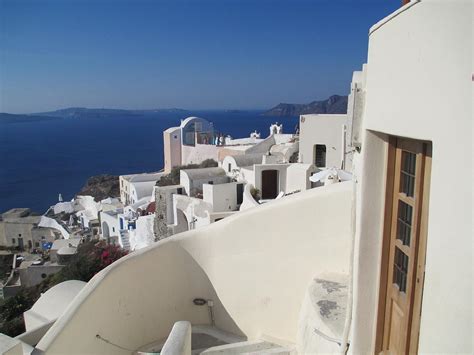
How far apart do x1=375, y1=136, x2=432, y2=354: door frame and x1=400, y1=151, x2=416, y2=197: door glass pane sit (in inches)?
2.9

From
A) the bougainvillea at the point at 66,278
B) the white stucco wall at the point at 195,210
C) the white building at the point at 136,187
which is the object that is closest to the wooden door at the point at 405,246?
the white stucco wall at the point at 195,210

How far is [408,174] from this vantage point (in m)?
2.40

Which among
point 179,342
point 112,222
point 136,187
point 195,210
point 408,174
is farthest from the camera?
point 136,187

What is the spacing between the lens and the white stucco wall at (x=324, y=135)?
57.0 feet

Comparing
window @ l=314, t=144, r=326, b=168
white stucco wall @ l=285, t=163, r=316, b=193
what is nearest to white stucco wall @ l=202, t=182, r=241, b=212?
white stucco wall @ l=285, t=163, r=316, b=193

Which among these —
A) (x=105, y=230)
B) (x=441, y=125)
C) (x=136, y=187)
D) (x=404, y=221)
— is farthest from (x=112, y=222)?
(x=441, y=125)

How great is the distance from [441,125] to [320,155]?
1711 cm

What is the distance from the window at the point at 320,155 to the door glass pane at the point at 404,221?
16.1 metres

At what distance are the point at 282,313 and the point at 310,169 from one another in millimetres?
10542

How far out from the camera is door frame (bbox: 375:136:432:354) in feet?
7.09

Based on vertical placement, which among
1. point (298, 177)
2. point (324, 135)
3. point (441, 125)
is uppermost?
point (441, 125)

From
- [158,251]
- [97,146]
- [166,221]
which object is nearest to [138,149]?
[97,146]

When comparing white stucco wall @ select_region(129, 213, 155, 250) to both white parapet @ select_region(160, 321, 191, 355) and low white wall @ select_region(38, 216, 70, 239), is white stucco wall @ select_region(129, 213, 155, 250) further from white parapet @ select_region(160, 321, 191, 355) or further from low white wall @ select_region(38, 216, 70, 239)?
white parapet @ select_region(160, 321, 191, 355)

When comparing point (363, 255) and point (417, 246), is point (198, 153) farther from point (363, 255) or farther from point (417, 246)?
point (417, 246)
